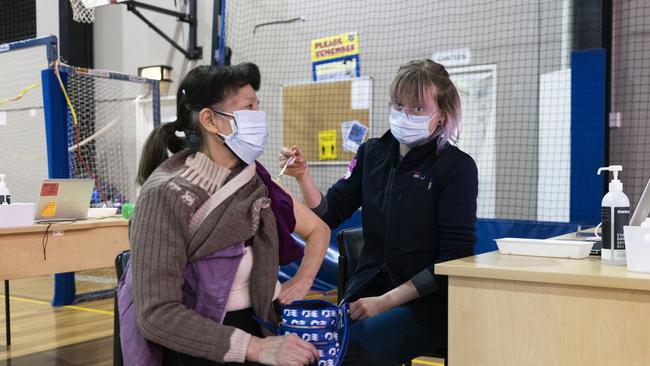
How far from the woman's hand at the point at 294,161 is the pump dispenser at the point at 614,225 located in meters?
0.85

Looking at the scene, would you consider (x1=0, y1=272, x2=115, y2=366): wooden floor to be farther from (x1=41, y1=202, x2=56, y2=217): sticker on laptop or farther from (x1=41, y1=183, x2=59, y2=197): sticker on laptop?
(x1=41, y1=183, x2=59, y2=197): sticker on laptop

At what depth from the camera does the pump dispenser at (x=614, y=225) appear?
4.51ft

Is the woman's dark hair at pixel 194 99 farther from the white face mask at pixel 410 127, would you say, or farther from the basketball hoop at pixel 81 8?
the basketball hoop at pixel 81 8

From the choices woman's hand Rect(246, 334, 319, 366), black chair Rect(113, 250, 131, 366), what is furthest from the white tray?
black chair Rect(113, 250, 131, 366)

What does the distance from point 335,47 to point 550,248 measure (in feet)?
13.9

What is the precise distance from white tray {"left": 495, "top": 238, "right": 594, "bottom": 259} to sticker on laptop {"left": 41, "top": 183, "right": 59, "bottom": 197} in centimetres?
234

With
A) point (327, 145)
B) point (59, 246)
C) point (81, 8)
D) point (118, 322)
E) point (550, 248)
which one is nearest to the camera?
point (118, 322)

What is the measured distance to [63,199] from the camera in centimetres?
310

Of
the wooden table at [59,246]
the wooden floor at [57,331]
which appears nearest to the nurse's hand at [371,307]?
the wooden floor at [57,331]

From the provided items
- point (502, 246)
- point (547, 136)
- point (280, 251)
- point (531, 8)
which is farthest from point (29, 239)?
point (531, 8)

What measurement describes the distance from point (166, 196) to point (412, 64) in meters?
0.90

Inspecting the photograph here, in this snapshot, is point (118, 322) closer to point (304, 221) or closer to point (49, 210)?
point (304, 221)

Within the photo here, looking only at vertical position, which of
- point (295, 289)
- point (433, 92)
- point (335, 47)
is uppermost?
point (335, 47)

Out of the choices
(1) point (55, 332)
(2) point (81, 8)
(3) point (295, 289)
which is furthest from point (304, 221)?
(2) point (81, 8)
